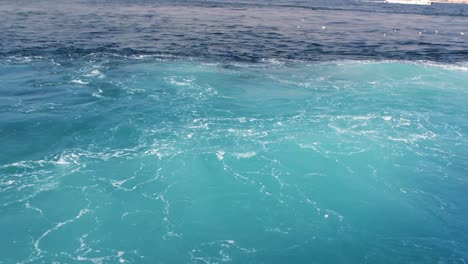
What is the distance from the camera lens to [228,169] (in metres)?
51.1

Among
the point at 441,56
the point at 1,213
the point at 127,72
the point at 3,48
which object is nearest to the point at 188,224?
the point at 1,213

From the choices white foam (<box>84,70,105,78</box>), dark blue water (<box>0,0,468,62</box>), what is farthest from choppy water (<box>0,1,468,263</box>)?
dark blue water (<box>0,0,468,62</box>)

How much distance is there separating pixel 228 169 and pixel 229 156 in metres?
2.98

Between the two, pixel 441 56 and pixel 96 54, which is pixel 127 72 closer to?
pixel 96 54

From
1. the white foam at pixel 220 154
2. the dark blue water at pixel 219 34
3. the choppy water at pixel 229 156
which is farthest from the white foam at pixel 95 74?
the white foam at pixel 220 154

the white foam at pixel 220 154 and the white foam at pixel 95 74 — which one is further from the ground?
the white foam at pixel 95 74

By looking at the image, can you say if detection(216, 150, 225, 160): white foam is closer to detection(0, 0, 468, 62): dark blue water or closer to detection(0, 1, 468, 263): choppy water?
detection(0, 1, 468, 263): choppy water

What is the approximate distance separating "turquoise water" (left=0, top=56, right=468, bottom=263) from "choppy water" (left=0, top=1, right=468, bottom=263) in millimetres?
205

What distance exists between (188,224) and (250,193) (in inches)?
344

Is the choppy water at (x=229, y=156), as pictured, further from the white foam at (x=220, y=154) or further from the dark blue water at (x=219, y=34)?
the dark blue water at (x=219, y=34)

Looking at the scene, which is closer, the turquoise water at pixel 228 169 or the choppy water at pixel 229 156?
the turquoise water at pixel 228 169

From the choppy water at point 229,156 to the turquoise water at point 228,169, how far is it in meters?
0.21

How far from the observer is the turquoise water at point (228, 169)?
39.4m

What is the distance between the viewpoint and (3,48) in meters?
98.7
